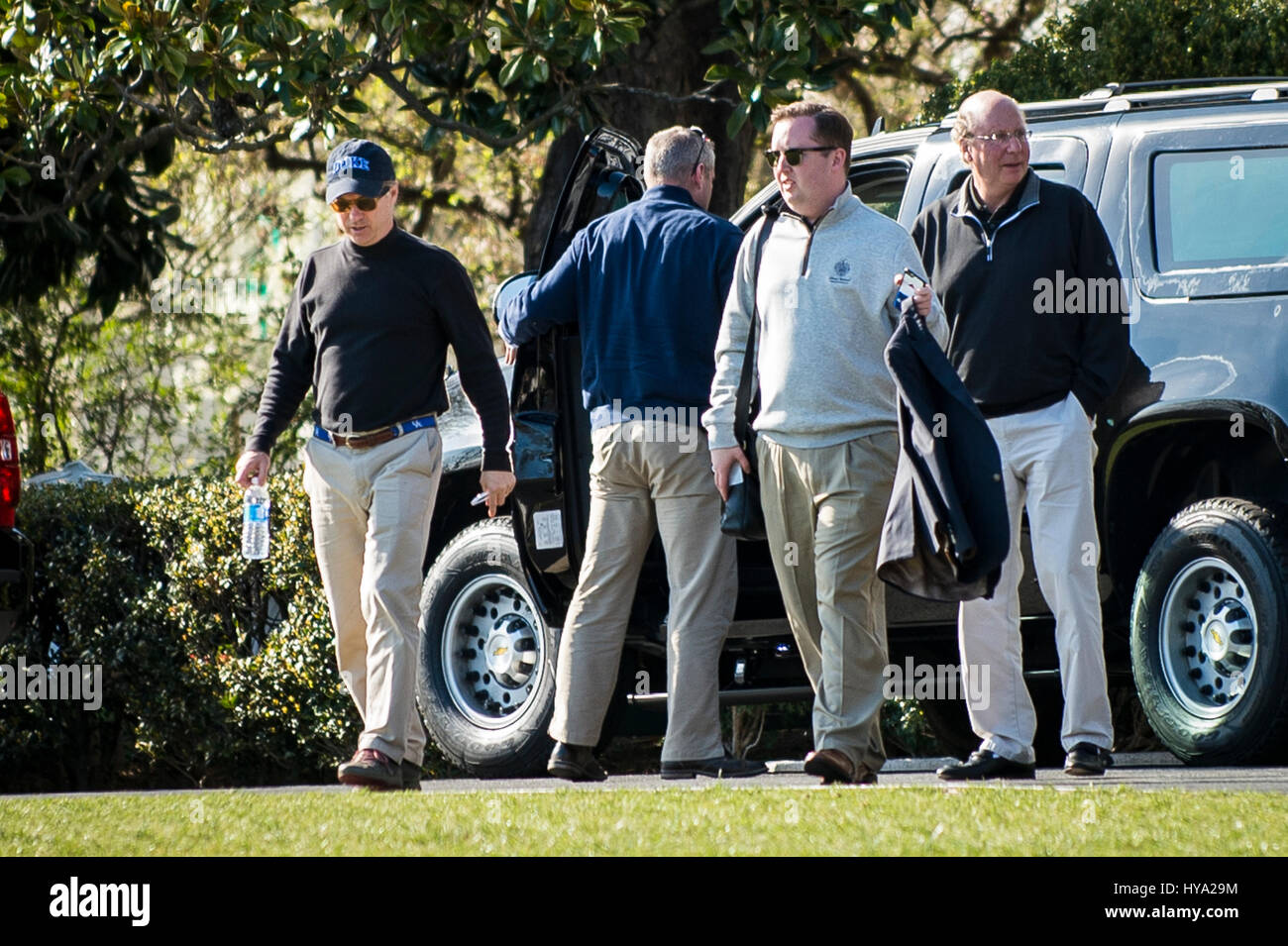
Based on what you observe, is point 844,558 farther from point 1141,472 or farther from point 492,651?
point 492,651

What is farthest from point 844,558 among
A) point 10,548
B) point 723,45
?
point 723,45

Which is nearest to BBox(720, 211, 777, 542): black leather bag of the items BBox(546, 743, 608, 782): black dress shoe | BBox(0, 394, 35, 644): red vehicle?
BBox(546, 743, 608, 782): black dress shoe

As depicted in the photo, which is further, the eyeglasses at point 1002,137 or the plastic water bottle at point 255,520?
the plastic water bottle at point 255,520

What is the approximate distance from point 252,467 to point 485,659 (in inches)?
59.6

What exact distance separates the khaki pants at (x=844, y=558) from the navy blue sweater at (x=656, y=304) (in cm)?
55

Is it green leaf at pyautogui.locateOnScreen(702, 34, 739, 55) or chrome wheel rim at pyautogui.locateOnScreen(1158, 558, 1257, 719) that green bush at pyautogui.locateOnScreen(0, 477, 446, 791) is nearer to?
green leaf at pyautogui.locateOnScreen(702, 34, 739, 55)

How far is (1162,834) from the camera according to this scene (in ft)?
15.4

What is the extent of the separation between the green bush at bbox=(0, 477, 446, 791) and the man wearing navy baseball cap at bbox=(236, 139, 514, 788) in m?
2.42

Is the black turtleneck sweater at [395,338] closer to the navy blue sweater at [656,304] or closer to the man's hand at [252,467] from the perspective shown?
the man's hand at [252,467]

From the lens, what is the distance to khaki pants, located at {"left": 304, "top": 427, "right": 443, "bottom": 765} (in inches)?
262

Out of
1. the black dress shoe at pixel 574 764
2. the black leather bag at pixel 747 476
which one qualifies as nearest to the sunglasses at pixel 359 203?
the black leather bag at pixel 747 476

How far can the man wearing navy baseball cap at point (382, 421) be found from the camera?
6703 millimetres

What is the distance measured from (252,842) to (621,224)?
8.97 ft

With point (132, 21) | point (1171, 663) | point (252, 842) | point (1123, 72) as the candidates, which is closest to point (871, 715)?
point (1171, 663)
